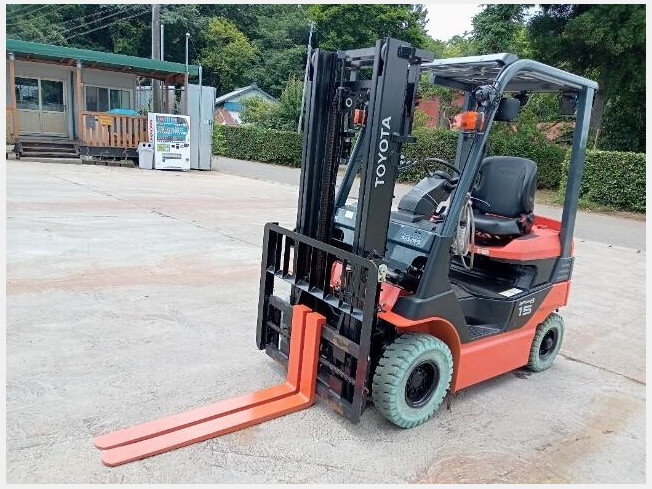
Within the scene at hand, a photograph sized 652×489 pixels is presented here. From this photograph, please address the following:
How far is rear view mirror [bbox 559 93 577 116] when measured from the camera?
13.1 ft

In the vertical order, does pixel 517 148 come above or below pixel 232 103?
below

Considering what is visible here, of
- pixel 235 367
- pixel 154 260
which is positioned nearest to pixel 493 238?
pixel 235 367

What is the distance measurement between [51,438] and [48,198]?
901cm

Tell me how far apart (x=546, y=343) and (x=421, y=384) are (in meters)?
1.55

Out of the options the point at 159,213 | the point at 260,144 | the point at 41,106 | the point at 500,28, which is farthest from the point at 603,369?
the point at 260,144

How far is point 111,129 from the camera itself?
19375 millimetres

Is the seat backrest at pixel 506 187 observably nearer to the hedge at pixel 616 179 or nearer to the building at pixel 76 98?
the hedge at pixel 616 179

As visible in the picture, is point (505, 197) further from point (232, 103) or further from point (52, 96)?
→ point (232, 103)

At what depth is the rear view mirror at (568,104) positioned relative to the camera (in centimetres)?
401

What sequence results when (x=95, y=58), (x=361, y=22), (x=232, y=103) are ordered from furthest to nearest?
(x=232, y=103)
(x=361, y=22)
(x=95, y=58)

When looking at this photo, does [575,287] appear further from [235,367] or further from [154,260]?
[154,260]

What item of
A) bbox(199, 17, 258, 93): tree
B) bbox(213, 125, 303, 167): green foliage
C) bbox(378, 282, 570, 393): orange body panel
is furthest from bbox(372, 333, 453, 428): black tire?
bbox(199, 17, 258, 93): tree

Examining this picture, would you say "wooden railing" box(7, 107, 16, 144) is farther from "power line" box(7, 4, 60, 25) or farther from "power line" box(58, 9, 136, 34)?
"power line" box(7, 4, 60, 25)

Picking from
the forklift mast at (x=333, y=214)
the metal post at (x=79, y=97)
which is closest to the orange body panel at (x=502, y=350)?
the forklift mast at (x=333, y=214)
